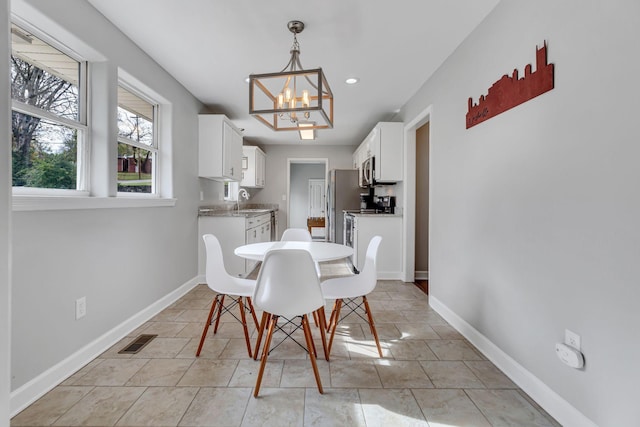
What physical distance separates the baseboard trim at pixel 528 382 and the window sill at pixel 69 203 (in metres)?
2.79

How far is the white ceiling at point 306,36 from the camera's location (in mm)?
2072

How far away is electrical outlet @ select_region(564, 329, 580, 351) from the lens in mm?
1416

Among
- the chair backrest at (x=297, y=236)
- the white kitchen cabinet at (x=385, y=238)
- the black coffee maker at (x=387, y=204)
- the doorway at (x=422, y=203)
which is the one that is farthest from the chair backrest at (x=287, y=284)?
the black coffee maker at (x=387, y=204)

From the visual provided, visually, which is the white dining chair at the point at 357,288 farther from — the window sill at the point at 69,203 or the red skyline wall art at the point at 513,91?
the window sill at the point at 69,203

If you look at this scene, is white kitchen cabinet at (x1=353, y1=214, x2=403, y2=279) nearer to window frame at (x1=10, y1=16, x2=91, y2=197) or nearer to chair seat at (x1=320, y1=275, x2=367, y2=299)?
chair seat at (x1=320, y1=275, x2=367, y2=299)

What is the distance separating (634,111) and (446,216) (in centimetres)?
173

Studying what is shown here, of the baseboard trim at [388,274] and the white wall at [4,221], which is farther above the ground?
the white wall at [4,221]

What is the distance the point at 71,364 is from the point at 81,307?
1.09 feet

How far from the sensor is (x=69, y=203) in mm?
1860

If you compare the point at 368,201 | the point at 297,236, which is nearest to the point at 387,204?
the point at 368,201

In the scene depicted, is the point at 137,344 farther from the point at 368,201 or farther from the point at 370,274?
the point at 368,201

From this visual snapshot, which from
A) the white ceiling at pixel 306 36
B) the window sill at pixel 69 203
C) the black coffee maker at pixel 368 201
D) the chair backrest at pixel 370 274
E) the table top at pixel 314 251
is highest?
Answer: the white ceiling at pixel 306 36

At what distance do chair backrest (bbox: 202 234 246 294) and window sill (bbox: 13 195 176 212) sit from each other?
28.1 inches

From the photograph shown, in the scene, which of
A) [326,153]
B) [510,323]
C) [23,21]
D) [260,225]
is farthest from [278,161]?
[510,323]
